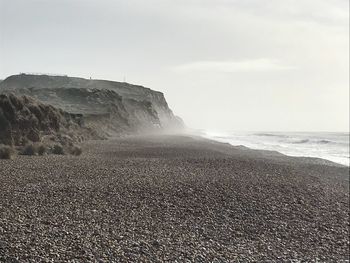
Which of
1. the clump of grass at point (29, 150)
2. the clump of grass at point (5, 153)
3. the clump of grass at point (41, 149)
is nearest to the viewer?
the clump of grass at point (5, 153)

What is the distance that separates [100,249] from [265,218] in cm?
833

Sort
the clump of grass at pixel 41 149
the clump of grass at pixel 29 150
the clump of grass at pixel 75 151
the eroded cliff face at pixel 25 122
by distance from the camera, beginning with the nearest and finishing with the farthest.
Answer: the clump of grass at pixel 29 150 → the clump of grass at pixel 41 149 → the eroded cliff face at pixel 25 122 → the clump of grass at pixel 75 151

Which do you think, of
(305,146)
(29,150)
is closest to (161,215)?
(29,150)

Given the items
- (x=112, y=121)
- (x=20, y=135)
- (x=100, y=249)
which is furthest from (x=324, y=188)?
(x=112, y=121)

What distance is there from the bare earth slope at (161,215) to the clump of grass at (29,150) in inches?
98.4

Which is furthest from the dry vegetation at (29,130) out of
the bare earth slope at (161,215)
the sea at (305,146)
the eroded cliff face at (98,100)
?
the sea at (305,146)

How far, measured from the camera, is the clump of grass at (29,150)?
92.1ft

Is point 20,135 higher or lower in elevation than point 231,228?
higher

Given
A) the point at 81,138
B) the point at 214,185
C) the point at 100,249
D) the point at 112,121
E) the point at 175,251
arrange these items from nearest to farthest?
the point at 100,249 → the point at 175,251 → the point at 214,185 → the point at 81,138 → the point at 112,121

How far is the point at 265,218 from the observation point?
1692 cm

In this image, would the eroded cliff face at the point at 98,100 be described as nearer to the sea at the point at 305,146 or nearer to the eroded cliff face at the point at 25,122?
the sea at the point at 305,146

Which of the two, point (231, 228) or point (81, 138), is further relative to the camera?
point (81, 138)

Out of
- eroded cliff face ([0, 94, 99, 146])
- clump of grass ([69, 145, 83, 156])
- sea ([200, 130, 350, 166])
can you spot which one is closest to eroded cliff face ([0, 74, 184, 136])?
sea ([200, 130, 350, 166])

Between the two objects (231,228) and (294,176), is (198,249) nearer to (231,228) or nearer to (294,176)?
(231,228)
